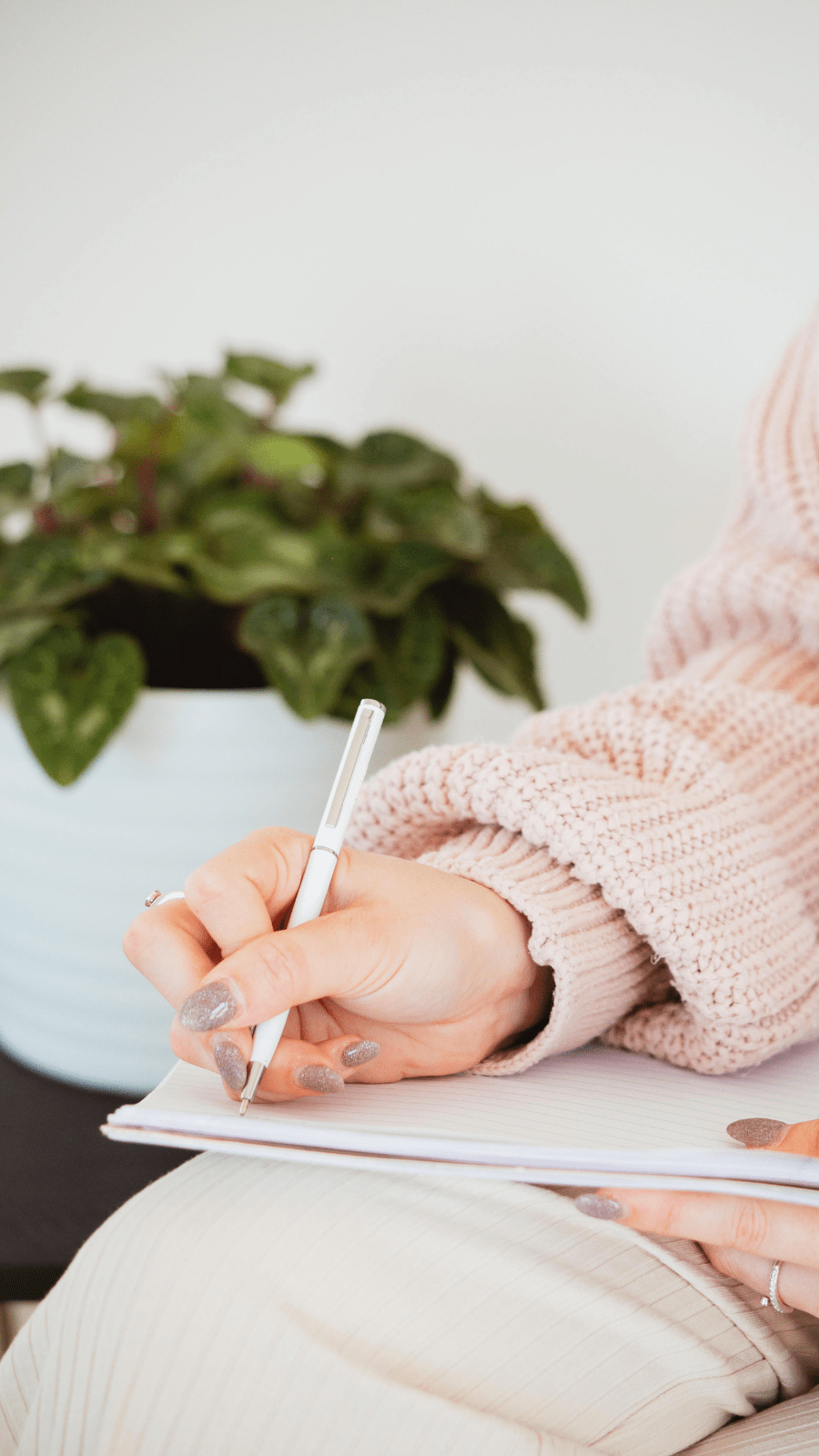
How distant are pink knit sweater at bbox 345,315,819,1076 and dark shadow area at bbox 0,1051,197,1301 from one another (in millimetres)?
391

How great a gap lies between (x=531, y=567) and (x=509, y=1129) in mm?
584

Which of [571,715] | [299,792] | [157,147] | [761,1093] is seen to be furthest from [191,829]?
[157,147]

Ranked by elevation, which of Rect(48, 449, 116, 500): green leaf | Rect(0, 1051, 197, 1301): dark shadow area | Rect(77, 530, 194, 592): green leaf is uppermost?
Rect(48, 449, 116, 500): green leaf

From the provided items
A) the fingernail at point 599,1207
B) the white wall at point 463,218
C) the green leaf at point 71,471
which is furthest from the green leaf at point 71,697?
the white wall at point 463,218

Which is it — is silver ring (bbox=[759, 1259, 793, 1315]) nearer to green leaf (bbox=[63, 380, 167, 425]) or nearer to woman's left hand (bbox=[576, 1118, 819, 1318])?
woman's left hand (bbox=[576, 1118, 819, 1318])

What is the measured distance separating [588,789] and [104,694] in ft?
1.28

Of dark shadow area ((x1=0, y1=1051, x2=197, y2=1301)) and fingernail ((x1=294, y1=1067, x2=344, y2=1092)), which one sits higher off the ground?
fingernail ((x1=294, y1=1067, x2=344, y2=1092))

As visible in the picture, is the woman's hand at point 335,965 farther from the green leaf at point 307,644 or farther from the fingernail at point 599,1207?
the green leaf at point 307,644

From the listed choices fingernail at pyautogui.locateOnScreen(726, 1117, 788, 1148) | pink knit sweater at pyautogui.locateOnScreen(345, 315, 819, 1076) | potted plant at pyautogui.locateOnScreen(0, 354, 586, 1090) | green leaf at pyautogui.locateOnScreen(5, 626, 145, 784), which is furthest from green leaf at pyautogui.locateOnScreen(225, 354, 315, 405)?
fingernail at pyautogui.locateOnScreen(726, 1117, 788, 1148)

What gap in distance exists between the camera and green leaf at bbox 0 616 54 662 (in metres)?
0.71

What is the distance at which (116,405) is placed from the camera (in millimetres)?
799

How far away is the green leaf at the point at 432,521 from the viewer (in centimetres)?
79

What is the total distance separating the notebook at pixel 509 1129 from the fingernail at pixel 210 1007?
0.03 meters

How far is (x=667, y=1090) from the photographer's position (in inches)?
16.8
